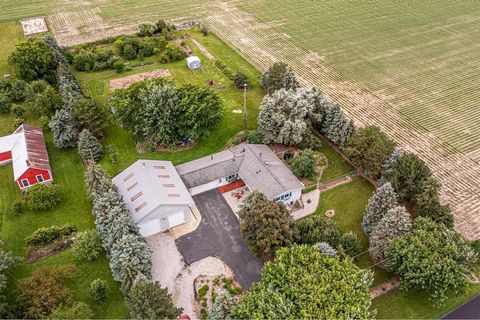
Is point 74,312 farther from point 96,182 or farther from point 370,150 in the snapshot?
point 370,150

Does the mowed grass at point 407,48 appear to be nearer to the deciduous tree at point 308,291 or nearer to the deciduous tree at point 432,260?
the deciduous tree at point 432,260

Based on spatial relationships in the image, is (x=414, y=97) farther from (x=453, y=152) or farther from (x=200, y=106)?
(x=200, y=106)

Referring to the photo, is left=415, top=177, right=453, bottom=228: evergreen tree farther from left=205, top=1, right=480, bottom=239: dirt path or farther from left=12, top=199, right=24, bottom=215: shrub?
left=12, top=199, right=24, bottom=215: shrub

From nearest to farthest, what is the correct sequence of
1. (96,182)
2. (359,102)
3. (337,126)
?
(96,182) → (337,126) → (359,102)

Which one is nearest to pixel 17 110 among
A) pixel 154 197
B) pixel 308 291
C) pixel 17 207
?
pixel 17 207

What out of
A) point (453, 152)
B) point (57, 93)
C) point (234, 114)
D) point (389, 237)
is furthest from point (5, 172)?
point (453, 152)

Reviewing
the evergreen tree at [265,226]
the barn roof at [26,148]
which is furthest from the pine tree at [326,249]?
the barn roof at [26,148]

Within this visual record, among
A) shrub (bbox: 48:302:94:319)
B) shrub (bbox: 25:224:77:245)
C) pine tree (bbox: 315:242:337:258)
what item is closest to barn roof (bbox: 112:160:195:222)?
shrub (bbox: 25:224:77:245)

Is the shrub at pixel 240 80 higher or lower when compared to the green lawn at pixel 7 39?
higher
